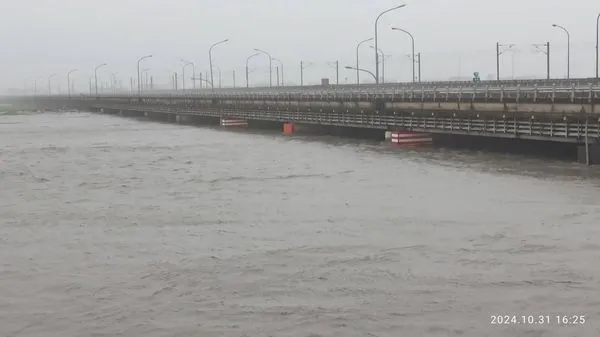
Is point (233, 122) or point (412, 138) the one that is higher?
point (233, 122)

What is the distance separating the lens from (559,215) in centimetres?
2338

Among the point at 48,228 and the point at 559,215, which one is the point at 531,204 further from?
the point at 48,228

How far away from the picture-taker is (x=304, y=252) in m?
18.9

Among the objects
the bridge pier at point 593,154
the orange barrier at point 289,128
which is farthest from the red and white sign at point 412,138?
the orange barrier at point 289,128

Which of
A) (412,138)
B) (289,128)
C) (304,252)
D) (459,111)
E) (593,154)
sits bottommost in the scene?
(304,252)

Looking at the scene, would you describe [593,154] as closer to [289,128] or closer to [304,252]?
[304,252]

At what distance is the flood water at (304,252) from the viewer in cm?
1345

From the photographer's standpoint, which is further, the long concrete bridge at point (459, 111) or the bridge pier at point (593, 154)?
the long concrete bridge at point (459, 111)

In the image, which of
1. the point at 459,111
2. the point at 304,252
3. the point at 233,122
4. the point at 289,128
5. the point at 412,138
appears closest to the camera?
the point at 304,252

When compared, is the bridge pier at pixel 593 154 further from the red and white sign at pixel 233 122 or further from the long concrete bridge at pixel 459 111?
the red and white sign at pixel 233 122

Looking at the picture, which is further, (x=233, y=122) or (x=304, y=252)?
(x=233, y=122)

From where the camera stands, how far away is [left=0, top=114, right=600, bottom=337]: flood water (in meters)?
13.5

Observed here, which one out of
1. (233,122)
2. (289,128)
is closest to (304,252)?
(289,128)

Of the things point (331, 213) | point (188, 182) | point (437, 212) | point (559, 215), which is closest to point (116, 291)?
point (331, 213)
